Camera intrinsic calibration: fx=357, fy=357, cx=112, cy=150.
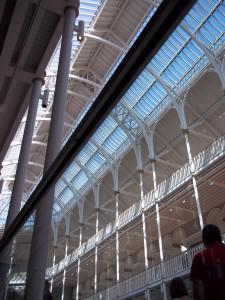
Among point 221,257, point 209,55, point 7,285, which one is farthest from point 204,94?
point 221,257

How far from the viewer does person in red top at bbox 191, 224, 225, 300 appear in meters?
1.47

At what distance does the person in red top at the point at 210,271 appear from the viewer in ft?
4.81

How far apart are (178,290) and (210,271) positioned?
16 cm

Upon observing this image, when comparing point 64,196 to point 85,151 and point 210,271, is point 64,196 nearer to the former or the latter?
point 85,151

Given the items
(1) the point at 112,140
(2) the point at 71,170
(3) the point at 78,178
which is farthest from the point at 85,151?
(1) the point at 112,140

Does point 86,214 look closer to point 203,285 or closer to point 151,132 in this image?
point 203,285

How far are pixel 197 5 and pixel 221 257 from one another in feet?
3.54

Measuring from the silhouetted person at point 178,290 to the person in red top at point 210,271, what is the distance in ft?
0.14

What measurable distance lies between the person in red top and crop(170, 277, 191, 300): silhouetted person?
44 millimetres

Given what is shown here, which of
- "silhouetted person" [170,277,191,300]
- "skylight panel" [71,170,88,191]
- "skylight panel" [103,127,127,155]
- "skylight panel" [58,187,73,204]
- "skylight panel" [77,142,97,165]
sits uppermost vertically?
"skylight panel" [103,127,127,155]

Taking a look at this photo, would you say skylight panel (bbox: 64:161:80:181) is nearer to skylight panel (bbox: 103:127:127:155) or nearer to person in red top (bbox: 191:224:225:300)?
skylight panel (bbox: 103:127:127:155)

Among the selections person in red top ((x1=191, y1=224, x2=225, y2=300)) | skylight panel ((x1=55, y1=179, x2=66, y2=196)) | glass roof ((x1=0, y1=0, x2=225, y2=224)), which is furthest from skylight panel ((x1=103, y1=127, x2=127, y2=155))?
person in red top ((x1=191, y1=224, x2=225, y2=300))

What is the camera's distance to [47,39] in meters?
7.33

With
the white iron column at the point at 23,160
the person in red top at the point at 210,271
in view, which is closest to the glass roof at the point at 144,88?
the person in red top at the point at 210,271
